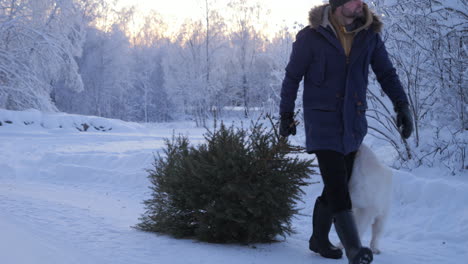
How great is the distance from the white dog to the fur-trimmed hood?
0.84 m

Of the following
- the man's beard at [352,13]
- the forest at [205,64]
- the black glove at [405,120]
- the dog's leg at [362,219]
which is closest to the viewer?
the man's beard at [352,13]

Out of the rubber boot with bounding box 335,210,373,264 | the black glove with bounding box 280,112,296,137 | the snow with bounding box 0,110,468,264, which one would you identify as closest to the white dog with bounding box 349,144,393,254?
the rubber boot with bounding box 335,210,373,264

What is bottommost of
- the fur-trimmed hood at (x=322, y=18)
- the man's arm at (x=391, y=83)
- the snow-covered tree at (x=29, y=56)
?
the man's arm at (x=391, y=83)

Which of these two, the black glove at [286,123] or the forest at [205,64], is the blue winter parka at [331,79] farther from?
the forest at [205,64]

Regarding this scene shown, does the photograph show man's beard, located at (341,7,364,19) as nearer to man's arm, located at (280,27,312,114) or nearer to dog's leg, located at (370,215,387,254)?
man's arm, located at (280,27,312,114)

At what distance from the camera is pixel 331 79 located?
3041mm

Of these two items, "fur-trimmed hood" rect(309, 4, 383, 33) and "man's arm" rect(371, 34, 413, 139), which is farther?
"man's arm" rect(371, 34, 413, 139)

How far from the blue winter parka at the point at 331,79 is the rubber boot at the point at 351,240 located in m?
0.43

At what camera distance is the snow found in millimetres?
3064

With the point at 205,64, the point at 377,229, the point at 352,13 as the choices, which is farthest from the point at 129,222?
the point at 205,64

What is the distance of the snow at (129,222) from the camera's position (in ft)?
10.1

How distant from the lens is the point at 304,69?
10.2ft

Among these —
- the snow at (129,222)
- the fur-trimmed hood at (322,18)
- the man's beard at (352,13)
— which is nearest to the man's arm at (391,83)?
the fur-trimmed hood at (322,18)

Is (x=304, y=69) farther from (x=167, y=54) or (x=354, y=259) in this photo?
(x=167, y=54)
